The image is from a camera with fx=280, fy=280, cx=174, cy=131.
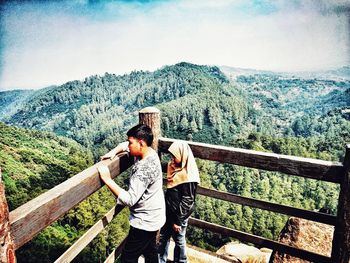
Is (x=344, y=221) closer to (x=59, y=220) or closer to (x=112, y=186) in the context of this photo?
(x=112, y=186)

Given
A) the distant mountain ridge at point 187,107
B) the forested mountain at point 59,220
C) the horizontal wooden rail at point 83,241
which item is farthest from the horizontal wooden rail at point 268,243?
the distant mountain ridge at point 187,107

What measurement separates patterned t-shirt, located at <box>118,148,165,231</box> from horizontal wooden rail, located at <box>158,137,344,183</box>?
51cm

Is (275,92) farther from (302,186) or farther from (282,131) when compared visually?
(302,186)

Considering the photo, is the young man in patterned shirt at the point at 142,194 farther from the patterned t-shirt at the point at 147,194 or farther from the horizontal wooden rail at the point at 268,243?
the horizontal wooden rail at the point at 268,243

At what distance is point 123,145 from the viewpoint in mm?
2326

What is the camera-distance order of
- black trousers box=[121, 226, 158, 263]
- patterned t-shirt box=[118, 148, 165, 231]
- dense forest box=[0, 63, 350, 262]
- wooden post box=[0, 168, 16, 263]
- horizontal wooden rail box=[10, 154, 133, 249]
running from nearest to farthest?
wooden post box=[0, 168, 16, 263], horizontal wooden rail box=[10, 154, 133, 249], patterned t-shirt box=[118, 148, 165, 231], black trousers box=[121, 226, 158, 263], dense forest box=[0, 63, 350, 262]

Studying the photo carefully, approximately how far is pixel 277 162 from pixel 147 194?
3.40 ft

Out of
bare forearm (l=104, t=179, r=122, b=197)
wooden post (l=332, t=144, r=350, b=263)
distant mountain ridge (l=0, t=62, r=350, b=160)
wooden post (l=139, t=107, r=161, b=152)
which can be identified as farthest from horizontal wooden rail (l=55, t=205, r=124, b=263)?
distant mountain ridge (l=0, t=62, r=350, b=160)

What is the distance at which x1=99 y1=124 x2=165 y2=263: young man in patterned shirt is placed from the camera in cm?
211

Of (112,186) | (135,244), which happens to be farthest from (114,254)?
(112,186)

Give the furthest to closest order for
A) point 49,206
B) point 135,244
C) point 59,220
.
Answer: point 59,220, point 135,244, point 49,206

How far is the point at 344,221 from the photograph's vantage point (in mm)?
1835

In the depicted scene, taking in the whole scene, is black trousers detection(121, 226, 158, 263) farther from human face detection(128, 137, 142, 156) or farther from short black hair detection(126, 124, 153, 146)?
short black hair detection(126, 124, 153, 146)

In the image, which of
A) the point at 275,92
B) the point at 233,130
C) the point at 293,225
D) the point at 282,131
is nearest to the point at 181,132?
the point at 233,130
